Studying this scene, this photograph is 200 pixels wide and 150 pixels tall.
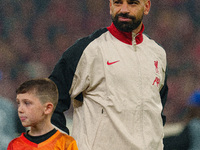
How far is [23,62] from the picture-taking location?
104 inches

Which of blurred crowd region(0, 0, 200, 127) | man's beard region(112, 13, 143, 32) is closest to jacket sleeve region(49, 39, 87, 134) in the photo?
man's beard region(112, 13, 143, 32)

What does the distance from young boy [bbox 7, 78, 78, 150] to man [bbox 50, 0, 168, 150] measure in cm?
16

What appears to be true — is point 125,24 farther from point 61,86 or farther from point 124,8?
point 61,86

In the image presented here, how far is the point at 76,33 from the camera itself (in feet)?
9.04

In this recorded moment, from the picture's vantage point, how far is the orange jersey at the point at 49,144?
1146 millimetres

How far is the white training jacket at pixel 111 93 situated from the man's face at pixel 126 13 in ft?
0.12

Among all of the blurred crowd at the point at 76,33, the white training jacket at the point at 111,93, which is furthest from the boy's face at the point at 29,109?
the blurred crowd at the point at 76,33

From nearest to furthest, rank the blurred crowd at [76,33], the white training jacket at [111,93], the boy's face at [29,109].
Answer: the boy's face at [29,109], the white training jacket at [111,93], the blurred crowd at [76,33]

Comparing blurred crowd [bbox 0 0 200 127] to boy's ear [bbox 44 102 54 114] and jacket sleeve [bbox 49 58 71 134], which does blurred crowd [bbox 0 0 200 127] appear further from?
boy's ear [bbox 44 102 54 114]

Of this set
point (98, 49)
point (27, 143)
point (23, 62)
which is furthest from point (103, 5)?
point (27, 143)

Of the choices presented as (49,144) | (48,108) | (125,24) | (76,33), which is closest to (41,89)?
(48,108)

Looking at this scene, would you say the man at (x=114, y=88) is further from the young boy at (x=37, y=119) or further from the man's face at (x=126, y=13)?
the young boy at (x=37, y=119)

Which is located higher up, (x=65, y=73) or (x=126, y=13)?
(x=126, y=13)

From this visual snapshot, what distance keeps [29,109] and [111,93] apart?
1.09ft
